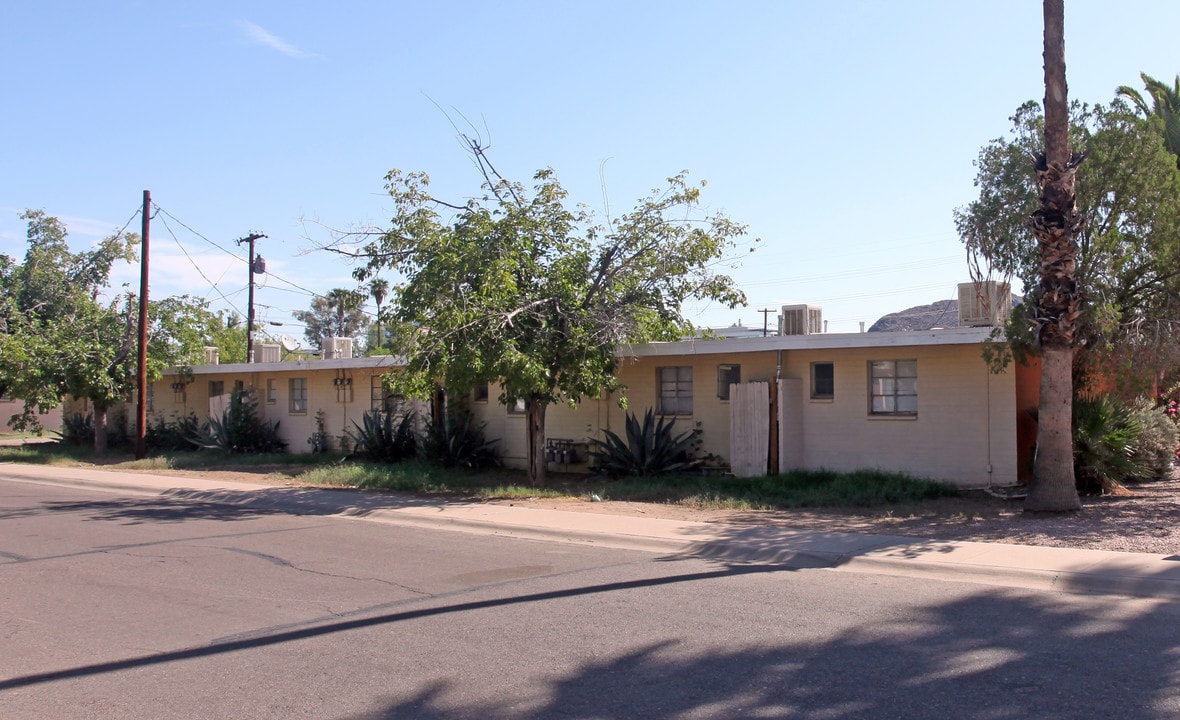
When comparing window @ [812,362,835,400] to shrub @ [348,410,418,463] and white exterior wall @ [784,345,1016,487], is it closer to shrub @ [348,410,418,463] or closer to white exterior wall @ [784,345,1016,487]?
white exterior wall @ [784,345,1016,487]

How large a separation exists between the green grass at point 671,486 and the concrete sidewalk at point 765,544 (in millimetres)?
1167

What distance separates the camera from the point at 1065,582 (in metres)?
8.90

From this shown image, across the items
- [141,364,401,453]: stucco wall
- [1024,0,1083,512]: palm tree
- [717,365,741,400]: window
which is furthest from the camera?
[141,364,401,453]: stucco wall

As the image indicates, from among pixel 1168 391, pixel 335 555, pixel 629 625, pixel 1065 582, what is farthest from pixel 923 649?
pixel 1168 391

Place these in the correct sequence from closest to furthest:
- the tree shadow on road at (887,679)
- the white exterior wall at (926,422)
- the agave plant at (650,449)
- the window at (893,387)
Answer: the tree shadow on road at (887,679) → the white exterior wall at (926,422) → the window at (893,387) → the agave plant at (650,449)

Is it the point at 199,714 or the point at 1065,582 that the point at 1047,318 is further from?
the point at 199,714

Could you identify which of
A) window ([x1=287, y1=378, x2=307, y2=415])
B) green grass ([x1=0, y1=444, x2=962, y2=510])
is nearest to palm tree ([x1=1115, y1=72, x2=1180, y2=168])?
green grass ([x1=0, y1=444, x2=962, y2=510])

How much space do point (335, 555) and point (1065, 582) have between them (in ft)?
25.2

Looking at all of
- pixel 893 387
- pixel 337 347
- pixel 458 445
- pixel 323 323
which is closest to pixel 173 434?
pixel 337 347

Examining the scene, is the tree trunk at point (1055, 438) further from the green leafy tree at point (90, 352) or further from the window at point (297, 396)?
the green leafy tree at point (90, 352)

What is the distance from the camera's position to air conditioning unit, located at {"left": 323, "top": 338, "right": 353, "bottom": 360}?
93.2 feet

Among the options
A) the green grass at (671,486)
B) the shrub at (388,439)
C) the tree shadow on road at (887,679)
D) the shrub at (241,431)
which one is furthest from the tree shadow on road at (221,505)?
the tree shadow on road at (887,679)

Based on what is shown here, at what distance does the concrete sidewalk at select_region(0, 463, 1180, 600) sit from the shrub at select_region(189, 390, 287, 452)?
924 cm

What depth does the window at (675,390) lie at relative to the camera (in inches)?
762
